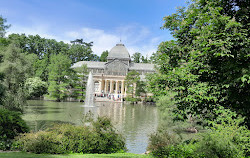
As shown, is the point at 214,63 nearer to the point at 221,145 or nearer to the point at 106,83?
the point at 221,145

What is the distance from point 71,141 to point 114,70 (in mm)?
52651

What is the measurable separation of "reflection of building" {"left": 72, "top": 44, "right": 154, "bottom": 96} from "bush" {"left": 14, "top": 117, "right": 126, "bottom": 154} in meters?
47.4

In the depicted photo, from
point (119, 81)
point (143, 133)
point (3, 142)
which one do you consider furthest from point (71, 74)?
point (3, 142)

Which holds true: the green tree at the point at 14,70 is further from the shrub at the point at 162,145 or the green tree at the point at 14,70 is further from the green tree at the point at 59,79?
the green tree at the point at 59,79

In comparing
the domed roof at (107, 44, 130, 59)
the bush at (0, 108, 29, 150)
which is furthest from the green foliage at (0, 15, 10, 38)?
the domed roof at (107, 44, 130, 59)

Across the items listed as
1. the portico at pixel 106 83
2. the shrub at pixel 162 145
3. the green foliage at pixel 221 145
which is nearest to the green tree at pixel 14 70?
the shrub at pixel 162 145

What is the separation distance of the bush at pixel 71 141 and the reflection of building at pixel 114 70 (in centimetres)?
4741

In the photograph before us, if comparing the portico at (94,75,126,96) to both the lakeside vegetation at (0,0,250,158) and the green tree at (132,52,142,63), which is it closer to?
the green tree at (132,52,142,63)

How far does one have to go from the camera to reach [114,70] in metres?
60.2

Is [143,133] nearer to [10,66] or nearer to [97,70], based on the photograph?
[10,66]

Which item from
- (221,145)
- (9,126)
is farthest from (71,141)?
(221,145)

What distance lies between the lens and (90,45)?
287 ft

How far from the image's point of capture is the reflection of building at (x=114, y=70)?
58250mm

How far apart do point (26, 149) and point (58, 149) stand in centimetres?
122
